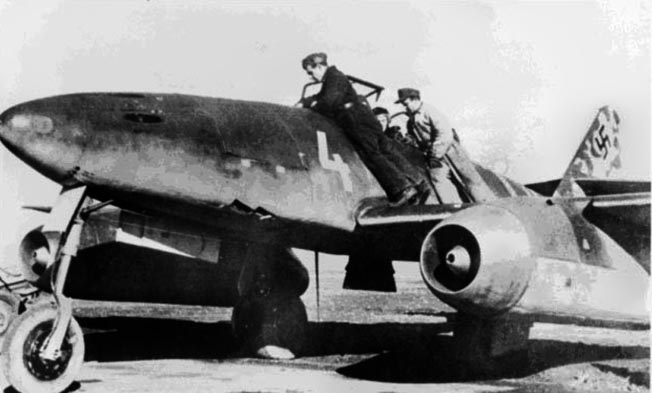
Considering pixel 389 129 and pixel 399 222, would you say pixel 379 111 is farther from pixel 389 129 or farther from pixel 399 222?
pixel 399 222

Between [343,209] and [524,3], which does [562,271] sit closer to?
[343,209]

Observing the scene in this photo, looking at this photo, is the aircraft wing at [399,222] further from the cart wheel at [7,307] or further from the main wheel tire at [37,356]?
the cart wheel at [7,307]

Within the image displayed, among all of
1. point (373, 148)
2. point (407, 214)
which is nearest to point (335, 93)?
point (373, 148)

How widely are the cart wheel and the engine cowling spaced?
6.80 m

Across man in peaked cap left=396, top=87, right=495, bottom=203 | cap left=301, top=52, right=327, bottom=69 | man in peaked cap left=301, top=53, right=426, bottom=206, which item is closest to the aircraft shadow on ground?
man in peaked cap left=301, top=53, right=426, bottom=206

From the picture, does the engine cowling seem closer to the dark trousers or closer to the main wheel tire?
the dark trousers

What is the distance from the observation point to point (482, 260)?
6.69m

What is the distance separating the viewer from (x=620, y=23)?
888 cm

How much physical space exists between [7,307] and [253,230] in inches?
205

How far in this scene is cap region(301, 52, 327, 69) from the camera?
343 inches

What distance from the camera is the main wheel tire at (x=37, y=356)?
20.0 feet

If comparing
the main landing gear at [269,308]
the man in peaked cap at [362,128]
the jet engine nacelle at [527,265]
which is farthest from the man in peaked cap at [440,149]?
the main landing gear at [269,308]

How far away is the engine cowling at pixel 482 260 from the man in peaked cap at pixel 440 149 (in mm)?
1954

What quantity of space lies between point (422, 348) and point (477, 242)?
394cm
